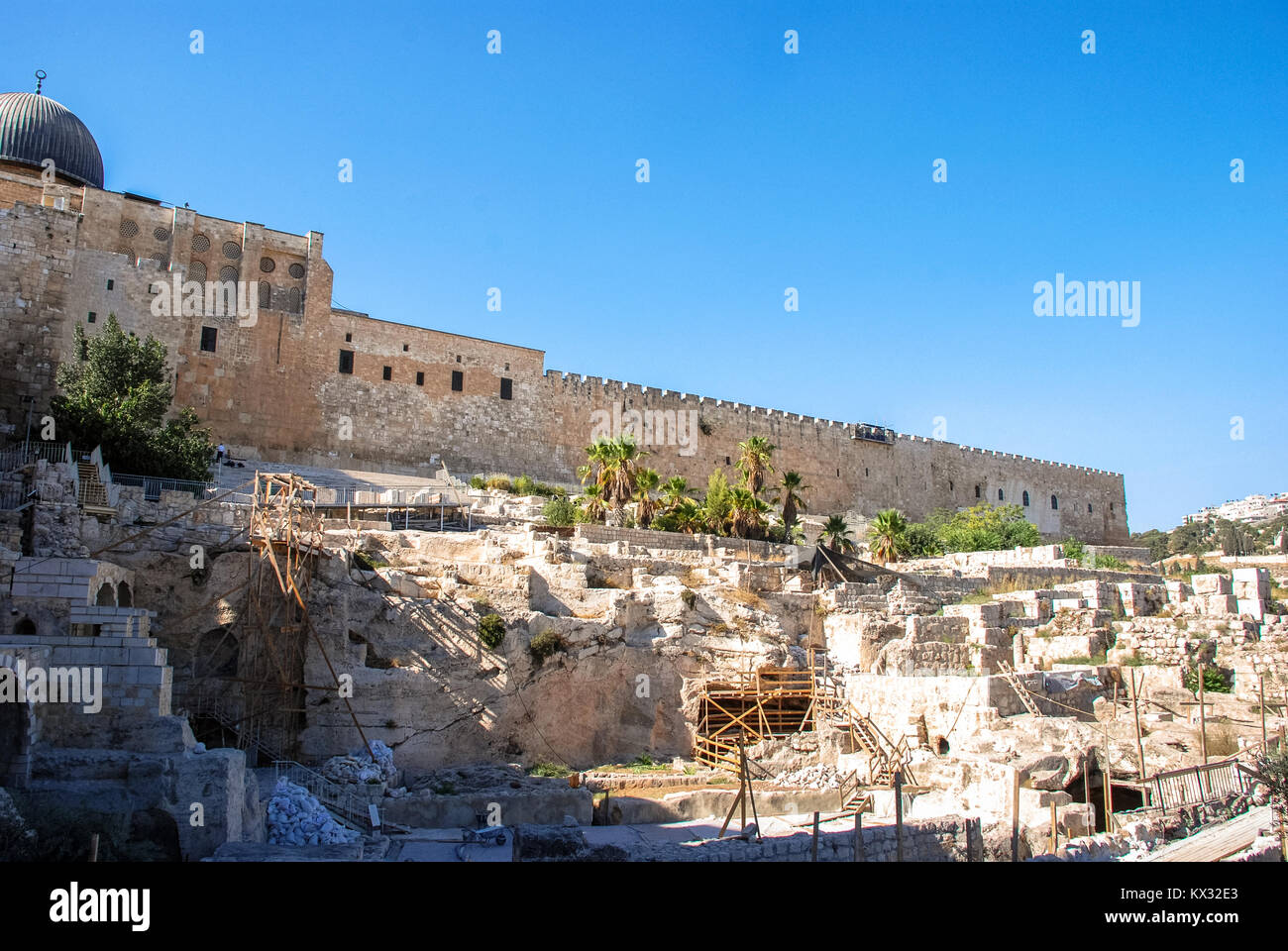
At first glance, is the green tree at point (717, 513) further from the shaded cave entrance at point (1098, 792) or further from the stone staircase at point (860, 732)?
the shaded cave entrance at point (1098, 792)

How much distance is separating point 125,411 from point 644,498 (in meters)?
13.8

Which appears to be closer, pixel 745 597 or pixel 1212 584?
pixel 1212 584

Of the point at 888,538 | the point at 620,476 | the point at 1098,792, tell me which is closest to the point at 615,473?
the point at 620,476

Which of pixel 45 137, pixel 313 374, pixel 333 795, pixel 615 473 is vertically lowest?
pixel 333 795

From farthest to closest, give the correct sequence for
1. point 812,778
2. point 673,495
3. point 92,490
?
1. point 673,495
2. point 92,490
3. point 812,778

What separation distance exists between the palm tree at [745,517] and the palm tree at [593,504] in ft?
12.6

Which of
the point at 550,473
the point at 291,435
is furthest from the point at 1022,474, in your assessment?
the point at 291,435

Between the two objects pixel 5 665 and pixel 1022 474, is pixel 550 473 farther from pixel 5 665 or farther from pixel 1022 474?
pixel 5 665

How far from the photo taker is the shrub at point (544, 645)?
17.7 meters

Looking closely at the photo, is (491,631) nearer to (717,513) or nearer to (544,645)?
(544,645)

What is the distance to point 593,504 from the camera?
29.6 m

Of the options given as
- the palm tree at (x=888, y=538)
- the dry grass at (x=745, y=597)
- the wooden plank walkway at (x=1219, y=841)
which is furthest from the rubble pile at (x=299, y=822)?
the palm tree at (x=888, y=538)

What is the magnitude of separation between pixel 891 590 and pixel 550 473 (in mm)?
17918

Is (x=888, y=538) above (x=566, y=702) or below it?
above
